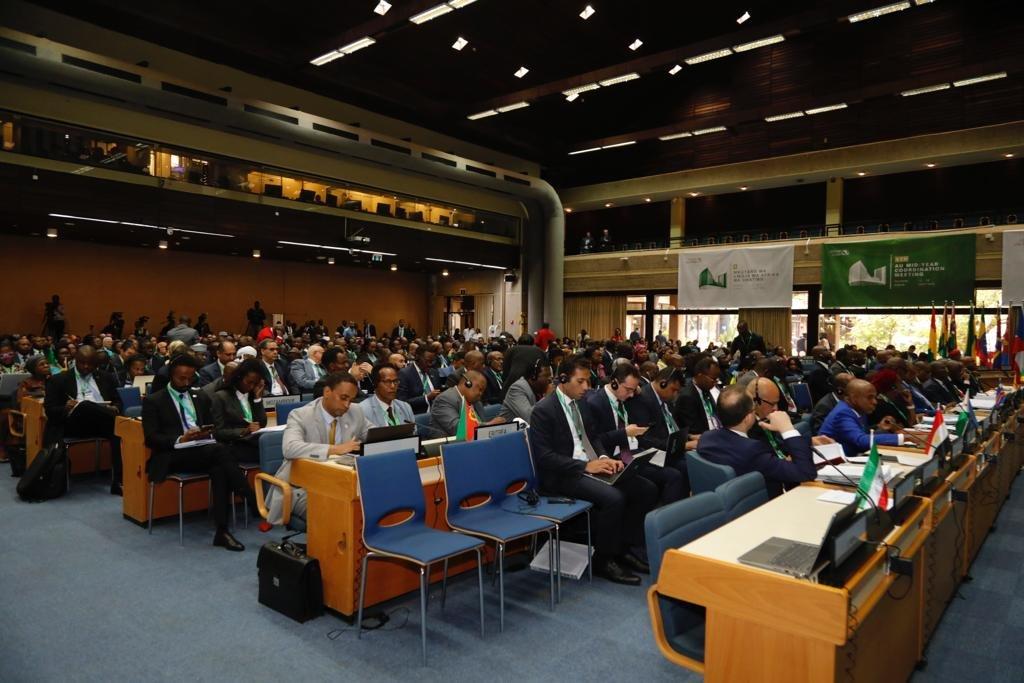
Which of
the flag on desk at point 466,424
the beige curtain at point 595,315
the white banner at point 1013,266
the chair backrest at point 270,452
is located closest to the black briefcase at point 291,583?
the chair backrest at point 270,452

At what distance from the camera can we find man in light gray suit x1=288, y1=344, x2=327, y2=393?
8.05 meters

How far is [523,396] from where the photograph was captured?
18.1 feet

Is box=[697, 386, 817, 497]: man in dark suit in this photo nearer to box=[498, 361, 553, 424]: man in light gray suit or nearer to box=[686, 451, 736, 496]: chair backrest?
box=[686, 451, 736, 496]: chair backrest

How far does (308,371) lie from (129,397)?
2.34 metres

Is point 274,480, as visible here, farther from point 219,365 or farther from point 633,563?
point 219,365

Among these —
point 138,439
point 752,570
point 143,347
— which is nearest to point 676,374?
point 752,570

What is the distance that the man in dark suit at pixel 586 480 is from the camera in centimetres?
405

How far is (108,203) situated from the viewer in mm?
12539

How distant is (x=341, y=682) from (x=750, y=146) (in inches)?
707

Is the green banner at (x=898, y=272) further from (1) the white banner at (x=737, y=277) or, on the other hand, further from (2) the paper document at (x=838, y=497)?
(2) the paper document at (x=838, y=497)

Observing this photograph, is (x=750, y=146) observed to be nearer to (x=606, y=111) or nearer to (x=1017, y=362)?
(x=606, y=111)

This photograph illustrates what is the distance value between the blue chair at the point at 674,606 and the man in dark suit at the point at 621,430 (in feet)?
6.56

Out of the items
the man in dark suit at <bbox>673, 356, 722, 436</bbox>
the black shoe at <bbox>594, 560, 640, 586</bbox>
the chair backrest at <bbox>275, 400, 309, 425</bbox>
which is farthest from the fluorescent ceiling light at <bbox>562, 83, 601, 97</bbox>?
the black shoe at <bbox>594, 560, 640, 586</bbox>

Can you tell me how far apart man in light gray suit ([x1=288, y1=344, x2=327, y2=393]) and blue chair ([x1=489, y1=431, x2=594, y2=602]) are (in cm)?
454
